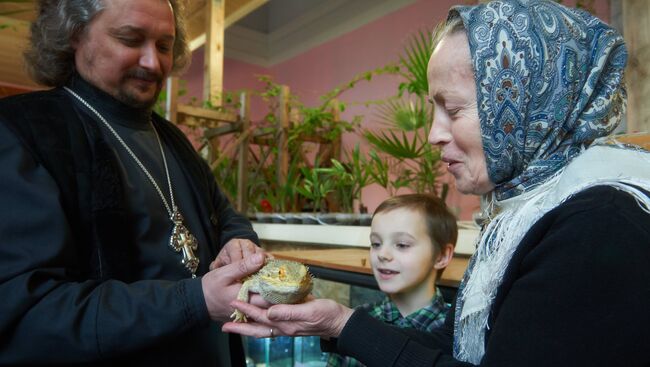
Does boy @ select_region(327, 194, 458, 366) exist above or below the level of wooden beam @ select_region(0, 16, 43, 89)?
below

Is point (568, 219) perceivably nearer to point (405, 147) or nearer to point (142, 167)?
point (142, 167)

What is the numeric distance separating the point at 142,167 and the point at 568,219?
1.12 metres

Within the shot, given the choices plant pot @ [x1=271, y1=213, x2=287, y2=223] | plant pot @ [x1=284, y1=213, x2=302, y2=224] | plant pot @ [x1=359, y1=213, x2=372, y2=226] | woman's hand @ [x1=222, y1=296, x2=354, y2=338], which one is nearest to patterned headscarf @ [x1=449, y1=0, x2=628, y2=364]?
woman's hand @ [x1=222, y1=296, x2=354, y2=338]

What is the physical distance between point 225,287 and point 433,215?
90 centimetres

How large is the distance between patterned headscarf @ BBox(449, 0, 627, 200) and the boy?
759 millimetres

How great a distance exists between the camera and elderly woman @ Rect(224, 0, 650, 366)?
75 cm

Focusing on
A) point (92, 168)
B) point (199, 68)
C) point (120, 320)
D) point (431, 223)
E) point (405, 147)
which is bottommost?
point (120, 320)

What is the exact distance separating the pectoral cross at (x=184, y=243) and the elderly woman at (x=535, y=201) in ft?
1.02

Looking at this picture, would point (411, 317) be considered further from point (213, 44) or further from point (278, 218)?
point (213, 44)

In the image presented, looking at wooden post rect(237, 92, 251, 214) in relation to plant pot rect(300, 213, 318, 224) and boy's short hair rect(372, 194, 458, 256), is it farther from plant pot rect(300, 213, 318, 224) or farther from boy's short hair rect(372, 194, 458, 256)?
boy's short hair rect(372, 194, 458, 256)

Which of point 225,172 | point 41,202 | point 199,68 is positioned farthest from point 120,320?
point 199,68

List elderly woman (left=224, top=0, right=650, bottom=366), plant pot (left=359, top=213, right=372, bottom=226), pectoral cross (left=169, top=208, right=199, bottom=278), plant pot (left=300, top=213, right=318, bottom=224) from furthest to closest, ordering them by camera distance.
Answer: plant pot (left=300, top=213, right=318, bottom=224) → plant pot (left=359, top=213, right=372, bottom=226) → pectoral cross (left=169, top=208, right=199, bottom=278) → elderly woman (left=224, top=0, right=650, bottom=366)

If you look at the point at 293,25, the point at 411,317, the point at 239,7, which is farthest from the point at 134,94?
the point at 293,25

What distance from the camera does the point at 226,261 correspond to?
56.0 inches
